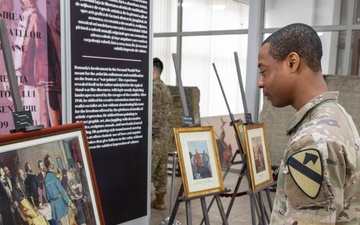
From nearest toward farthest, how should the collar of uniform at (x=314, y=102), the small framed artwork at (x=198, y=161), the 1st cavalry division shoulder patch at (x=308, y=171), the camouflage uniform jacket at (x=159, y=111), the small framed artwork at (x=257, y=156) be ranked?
the 1st cavalry division shoulder patch at (x=308, y=171), the collar of uniform at (x=314, y=102), the small framed artwork at (x=198, y=161), the small framed artwork at (x=257, y=156), the camouflage uniform jacket at (x=159, y=111)

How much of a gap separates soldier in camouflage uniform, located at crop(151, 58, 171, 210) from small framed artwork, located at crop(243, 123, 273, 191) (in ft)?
4.26

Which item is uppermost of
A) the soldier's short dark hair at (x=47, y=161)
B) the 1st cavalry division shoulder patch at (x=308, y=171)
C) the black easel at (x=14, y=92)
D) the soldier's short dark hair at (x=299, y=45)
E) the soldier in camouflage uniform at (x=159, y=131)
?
the soldier's short dark hair at (x=299, y=45)

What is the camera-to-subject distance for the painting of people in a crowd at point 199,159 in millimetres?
2654

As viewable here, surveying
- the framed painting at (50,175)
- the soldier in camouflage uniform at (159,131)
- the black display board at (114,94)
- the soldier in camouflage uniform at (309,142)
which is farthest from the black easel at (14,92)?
the soldier in camouflage uniform at (159,131)

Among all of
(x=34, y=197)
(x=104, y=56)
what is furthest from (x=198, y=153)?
(x=34, y=197)

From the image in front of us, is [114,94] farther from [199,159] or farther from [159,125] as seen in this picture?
[159,125]

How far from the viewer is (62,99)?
2.30 meters

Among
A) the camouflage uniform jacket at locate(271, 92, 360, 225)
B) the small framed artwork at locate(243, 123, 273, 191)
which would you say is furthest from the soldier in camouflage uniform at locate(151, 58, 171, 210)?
the camouflage uniform jacket at locate(271, 92, 360, 225)

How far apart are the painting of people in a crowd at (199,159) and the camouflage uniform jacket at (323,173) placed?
150 cm

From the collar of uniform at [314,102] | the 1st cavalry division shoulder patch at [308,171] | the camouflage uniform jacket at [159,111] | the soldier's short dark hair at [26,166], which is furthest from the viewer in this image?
the camouflage uniform jacket at [159,111]

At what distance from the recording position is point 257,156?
3182 mm

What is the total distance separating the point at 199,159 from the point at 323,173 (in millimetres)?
1673

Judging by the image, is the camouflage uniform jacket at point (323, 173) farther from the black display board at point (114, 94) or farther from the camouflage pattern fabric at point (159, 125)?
the camouflage pattern fabric at point (159, 125)

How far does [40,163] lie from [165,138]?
3.02 m
